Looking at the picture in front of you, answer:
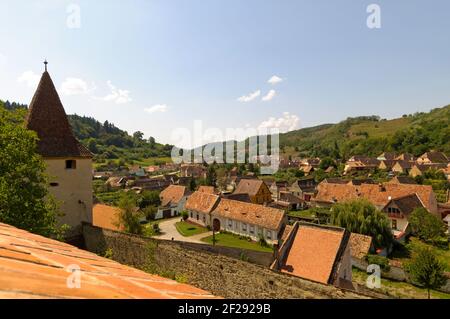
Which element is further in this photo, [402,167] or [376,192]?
[402,167]

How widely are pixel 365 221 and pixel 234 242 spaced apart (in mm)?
15405

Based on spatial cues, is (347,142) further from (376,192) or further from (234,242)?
(234,242)

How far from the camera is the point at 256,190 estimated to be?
58.1 meters

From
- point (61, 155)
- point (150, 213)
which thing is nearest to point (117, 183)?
point (150, 213)

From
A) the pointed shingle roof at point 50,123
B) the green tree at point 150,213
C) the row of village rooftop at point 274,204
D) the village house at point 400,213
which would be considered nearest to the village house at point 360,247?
the row of village rooftop at point 274,204

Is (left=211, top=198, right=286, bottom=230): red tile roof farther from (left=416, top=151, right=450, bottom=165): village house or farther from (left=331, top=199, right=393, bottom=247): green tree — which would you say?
(left=416, top=151, right=450, bottom=165): village house

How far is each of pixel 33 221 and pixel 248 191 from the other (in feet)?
162

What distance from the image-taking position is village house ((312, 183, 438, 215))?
1769 inches

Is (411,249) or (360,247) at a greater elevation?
(360,247)
